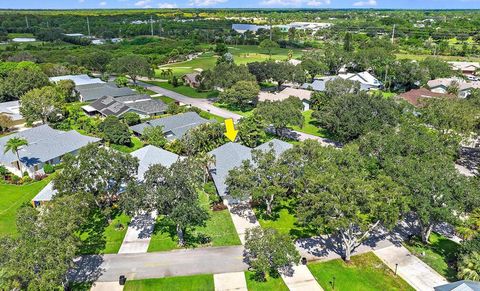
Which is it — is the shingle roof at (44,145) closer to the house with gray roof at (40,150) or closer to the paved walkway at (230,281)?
the house with gray roof at (40,150)

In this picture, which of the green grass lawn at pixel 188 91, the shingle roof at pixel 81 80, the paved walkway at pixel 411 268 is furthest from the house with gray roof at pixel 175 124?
the shingle roof at pixel 81 80

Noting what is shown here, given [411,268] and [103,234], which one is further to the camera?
[103,234]

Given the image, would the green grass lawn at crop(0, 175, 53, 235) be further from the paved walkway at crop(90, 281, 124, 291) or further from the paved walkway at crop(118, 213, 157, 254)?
the paved walkway at crop(90, 281, 124, 291)

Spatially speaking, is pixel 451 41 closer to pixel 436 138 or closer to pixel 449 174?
pixel 436 138

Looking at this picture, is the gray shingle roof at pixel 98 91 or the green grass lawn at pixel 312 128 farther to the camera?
the gray shingle roof at pixel 98 91

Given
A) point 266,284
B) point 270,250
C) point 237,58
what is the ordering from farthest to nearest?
point 237,58, point 266,284, point 270,250

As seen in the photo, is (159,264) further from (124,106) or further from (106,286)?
(124,106)

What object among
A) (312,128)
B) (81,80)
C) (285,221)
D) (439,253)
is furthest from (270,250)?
(81,80)
